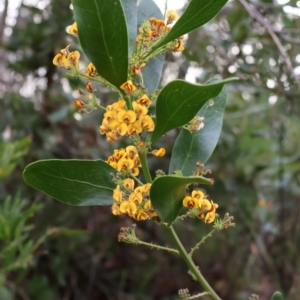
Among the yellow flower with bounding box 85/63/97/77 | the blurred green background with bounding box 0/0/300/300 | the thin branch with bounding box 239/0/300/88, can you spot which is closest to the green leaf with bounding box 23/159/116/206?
the yellow flower with bounding box 85/63/97/77

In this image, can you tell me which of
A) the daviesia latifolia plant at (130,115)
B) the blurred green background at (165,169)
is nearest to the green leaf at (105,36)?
the daviesia latifolia plant at (130,115)

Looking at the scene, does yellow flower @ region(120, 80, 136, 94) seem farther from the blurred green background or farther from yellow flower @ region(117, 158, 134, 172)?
the blurred green background

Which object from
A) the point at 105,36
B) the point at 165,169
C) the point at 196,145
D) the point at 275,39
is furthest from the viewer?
the point at 165,169

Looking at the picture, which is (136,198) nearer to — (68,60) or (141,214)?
(141,214)

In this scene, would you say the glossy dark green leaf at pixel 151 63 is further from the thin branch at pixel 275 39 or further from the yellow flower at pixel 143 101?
Answer: the thin branch at pixel 275 39

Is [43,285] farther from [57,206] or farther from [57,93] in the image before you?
[57,93]

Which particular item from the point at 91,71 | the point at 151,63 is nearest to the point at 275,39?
the point at 151,63

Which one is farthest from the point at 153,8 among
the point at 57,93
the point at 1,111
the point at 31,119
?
the point at 57,93
